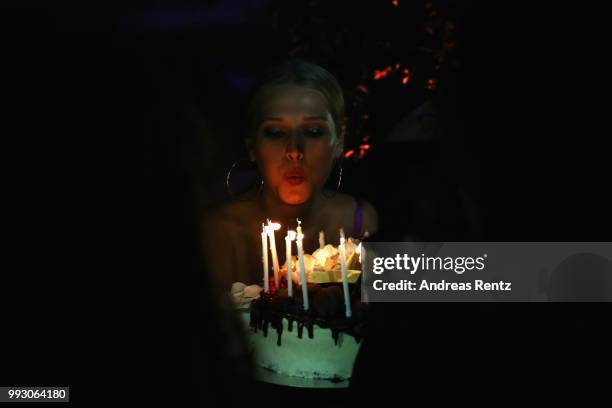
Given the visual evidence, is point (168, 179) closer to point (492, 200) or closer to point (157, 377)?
point (157, 377)

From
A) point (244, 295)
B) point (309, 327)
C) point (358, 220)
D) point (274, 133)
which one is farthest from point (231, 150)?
point (309, 327)

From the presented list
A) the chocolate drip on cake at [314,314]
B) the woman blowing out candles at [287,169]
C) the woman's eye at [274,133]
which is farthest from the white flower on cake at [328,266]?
the woman's eye at [274,133]

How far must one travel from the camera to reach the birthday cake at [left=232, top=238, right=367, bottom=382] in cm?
241

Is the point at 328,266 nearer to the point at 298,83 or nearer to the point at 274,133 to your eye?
the point at 274,133

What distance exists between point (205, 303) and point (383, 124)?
339cm

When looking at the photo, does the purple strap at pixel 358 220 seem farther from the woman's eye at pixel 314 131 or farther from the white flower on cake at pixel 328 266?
the white flower on cake at pixel 328 266

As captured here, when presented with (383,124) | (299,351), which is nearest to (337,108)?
(383,124)

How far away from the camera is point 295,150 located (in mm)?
3467

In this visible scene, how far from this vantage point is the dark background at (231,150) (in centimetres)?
120

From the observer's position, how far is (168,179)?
4.00ft

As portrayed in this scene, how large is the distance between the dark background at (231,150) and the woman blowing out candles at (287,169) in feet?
0.87

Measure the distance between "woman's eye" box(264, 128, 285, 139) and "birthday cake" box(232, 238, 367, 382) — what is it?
110cm

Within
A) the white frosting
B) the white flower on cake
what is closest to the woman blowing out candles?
the white frosting

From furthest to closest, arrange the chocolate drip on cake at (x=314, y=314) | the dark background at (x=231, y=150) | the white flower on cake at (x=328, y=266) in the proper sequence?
1. the white flower on cake at (x=328, y=266)
2. the chocolate drip on cake at (x=314, y=314)
3. the dark background at (x=231, y=150)
